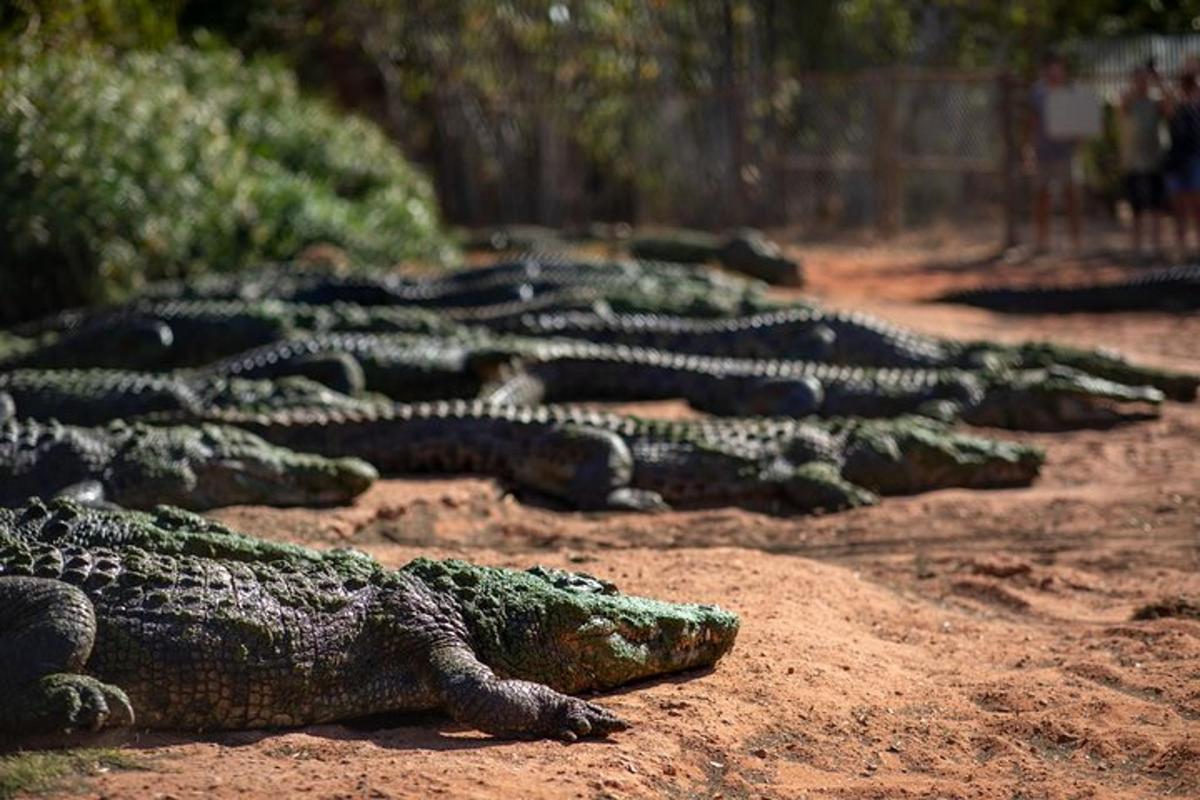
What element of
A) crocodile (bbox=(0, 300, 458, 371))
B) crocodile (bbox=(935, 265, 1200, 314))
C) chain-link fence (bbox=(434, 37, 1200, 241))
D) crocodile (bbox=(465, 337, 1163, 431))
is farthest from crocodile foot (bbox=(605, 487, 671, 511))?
chain-link fence (bbox=(434, 37, 1200, 241))

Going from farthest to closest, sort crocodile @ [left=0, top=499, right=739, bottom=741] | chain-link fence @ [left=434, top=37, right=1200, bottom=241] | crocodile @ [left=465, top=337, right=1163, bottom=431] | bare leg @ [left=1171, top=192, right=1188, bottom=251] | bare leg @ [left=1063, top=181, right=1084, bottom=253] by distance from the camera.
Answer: chain-link fence @ [left=434, top=37, right=1200, bottom=241]
bare leg @ [left=1063, top=181, right=1084, bottom=253]
bare leg @ [left=1171, top=192, right=1188, bottom=251]
crocodile @ [left=465, top=337, right=1163, bottom=431]
crocodile @ [left=0, top=499, right=739, bottom=741]

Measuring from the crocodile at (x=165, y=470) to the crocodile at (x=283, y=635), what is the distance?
230cm

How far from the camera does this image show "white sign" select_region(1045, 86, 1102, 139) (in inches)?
682

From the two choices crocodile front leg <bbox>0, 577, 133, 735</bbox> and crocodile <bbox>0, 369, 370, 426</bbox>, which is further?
crocodile <bbox>0, 369, 370, 426</bbox>

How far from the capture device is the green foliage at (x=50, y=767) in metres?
4.06

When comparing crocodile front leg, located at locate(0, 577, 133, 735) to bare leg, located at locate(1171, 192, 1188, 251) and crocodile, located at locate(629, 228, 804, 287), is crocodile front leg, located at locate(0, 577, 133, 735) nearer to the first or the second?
crocodile, located at locate(629, 228, 804, 287)

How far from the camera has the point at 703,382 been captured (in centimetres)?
1049

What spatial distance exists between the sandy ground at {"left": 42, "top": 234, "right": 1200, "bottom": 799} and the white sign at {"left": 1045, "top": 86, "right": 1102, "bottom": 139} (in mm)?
8471

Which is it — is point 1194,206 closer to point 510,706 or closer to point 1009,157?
Result: point 1009,157

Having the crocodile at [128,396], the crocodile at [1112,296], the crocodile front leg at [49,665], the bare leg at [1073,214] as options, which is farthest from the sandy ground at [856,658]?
the bare leg at [1073,214]

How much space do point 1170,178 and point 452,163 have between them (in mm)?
10109

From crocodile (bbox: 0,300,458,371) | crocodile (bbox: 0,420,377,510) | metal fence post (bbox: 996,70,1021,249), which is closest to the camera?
crocodile (bbox: 0,420,377,510)

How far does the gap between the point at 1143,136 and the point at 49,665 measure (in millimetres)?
13380

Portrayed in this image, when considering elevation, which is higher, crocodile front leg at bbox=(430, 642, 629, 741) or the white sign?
the white sign
